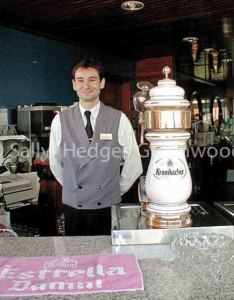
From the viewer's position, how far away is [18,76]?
4.34 metres

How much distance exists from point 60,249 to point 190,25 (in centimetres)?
393

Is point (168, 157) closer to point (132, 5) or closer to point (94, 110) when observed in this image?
point (94, 110)

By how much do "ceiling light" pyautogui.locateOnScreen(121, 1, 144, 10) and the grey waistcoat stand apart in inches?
69.2

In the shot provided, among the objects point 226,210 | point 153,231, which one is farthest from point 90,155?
point 153,231

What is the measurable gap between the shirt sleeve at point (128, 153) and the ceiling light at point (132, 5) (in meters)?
1.70

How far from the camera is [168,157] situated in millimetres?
1071

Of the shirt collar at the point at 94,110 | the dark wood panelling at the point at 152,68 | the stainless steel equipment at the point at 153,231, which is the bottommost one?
the stainless steel equipment at the point at 153,231

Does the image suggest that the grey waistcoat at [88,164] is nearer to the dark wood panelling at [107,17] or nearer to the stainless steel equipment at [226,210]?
the stainless steel equipment at [226,210]

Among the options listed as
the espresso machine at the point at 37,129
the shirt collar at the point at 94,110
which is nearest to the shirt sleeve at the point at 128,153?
the shirt collar at the point at 94,110

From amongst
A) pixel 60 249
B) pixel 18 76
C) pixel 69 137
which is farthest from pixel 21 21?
pixel 60 249

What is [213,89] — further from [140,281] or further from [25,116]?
[140,281]

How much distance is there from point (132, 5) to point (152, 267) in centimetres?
323

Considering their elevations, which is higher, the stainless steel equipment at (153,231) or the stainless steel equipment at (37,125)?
the stainless steel equipment at (37,125)

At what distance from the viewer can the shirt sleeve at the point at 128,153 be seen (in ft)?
7.55
